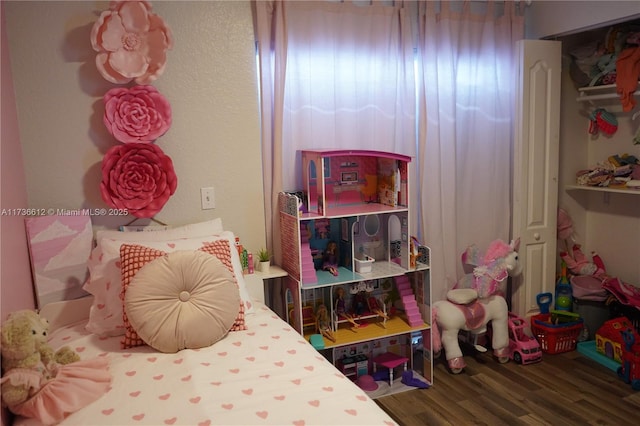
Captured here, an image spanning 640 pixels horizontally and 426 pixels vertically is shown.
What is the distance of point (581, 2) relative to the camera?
318 centimetres

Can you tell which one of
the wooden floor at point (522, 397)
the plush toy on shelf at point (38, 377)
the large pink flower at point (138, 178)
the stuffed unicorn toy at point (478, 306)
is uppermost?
the large pink flower at point (138, 178)

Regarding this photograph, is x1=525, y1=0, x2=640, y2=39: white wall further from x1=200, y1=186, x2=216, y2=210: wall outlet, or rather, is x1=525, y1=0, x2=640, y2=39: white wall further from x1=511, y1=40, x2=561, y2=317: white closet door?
x1=200, y1=186, x2=216, y2=210: wall outlet

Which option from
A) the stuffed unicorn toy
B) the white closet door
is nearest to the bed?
the stuffed unicorn toy

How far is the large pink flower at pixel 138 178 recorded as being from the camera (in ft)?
7.99

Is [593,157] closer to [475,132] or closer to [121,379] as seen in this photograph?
[475,132]

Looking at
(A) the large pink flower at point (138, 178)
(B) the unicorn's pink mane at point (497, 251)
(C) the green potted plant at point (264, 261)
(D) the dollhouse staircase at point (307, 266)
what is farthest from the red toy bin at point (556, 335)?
(A) the large pink flower at point (138, 178)

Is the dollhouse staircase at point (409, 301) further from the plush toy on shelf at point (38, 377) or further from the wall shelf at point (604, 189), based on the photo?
the plush toy on shelf at point (38, 377)

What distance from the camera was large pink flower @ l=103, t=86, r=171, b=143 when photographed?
243 cm

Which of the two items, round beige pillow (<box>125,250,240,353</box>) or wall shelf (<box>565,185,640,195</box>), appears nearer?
round beige pillow (<box>125,250,240,353</box>)

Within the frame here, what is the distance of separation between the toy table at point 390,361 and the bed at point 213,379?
3.14 ft

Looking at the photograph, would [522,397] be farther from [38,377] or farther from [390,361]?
[38,377]

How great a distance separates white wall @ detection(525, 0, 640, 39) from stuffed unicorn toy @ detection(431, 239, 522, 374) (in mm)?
1397

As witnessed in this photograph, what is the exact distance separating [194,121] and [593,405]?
2.58 m

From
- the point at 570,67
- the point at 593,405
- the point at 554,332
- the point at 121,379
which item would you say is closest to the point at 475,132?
the point at 570,67
